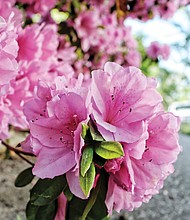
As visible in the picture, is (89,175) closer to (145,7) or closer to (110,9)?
(145,7)

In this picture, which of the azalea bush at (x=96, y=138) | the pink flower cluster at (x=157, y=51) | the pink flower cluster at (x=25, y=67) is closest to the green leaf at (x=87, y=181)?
the azalea bush at (x=96, y=138)

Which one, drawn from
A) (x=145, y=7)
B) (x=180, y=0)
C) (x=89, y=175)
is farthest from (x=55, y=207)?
(x=180, y=0)

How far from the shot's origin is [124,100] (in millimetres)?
715

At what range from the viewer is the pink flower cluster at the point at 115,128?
693 millimetres

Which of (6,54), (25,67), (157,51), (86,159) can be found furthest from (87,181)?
(157,51)

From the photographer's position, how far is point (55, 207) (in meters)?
0.90

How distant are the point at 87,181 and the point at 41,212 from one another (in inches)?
9.6

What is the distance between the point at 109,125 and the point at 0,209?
171cm

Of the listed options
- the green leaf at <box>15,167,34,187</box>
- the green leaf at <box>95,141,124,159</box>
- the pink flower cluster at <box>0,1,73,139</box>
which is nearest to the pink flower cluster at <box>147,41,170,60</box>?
the pink flower cluster at <box>0,1,73,139</box>

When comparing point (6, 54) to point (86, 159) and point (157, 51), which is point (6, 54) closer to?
point (86, 159)

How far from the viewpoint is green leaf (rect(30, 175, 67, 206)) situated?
756 mm

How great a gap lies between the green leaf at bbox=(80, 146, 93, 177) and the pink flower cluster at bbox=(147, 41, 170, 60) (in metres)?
3.58

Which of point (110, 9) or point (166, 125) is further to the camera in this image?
point (110, 9)

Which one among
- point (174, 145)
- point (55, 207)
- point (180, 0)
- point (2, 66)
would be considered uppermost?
point (2, 66)
